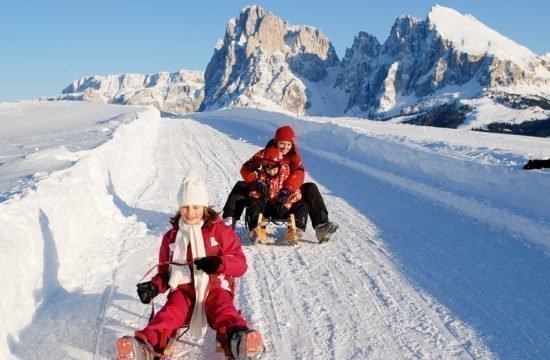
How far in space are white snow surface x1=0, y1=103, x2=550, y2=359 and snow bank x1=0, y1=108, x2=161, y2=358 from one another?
18mm

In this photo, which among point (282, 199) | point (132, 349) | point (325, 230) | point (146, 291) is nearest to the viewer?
point (132, 349)

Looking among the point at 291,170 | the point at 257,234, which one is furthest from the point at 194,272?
the point at 291,170

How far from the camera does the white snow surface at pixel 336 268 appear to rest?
3.38 m

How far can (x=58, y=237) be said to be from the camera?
470 centimetres

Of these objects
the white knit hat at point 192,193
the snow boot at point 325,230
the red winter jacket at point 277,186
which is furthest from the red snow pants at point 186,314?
the red winter jacket at point 277,186

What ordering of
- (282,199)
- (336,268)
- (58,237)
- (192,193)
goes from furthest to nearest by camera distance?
(282,199) < (336,268) < (58,237) < (192,193)

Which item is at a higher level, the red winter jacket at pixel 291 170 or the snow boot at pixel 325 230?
the red winter jacket at pixel 291 170

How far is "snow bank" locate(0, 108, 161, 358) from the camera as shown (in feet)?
11.6

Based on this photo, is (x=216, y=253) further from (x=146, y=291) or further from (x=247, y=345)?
(x=247, y=345)

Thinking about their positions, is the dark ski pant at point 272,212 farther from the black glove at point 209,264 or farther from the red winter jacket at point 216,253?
the black glove at point 209,264

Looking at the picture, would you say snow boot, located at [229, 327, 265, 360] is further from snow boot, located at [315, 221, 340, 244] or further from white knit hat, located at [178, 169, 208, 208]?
snow boot, located at [315, 221, 340, 244]

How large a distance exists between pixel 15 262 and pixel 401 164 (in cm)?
793

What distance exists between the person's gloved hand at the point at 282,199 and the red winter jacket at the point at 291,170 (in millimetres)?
59

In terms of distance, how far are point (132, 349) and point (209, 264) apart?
0.71 m
